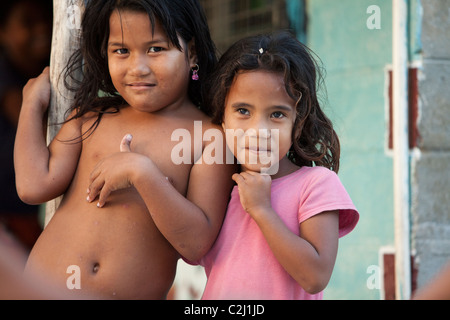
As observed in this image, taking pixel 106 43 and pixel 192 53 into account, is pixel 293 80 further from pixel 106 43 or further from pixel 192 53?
pixel 106 43

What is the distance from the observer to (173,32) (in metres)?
1.73

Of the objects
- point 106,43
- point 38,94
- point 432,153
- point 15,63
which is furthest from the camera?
point 15,63

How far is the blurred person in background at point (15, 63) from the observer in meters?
3.81

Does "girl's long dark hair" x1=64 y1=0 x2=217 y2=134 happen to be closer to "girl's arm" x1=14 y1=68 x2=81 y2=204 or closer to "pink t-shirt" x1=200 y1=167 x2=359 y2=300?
"girl's arm" x1=14 y1=68 x2=81 y2=204

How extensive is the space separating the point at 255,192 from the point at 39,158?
2.34ft

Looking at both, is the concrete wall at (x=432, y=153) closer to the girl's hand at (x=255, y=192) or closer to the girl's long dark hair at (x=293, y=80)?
the girl's long dark hair at (x=293, y=80)

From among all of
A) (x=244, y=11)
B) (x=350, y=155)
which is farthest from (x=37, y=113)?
(x=244, y=11)

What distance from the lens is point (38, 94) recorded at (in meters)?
1.94

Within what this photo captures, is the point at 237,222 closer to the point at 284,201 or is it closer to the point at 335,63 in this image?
the point at 284,201

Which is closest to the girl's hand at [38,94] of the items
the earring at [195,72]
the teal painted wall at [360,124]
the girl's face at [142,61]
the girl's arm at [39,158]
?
the girl's arm at [39,158]

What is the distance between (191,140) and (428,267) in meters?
1.66

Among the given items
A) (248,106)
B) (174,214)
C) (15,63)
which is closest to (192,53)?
(248,106)

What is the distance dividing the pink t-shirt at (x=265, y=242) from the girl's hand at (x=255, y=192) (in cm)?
7
